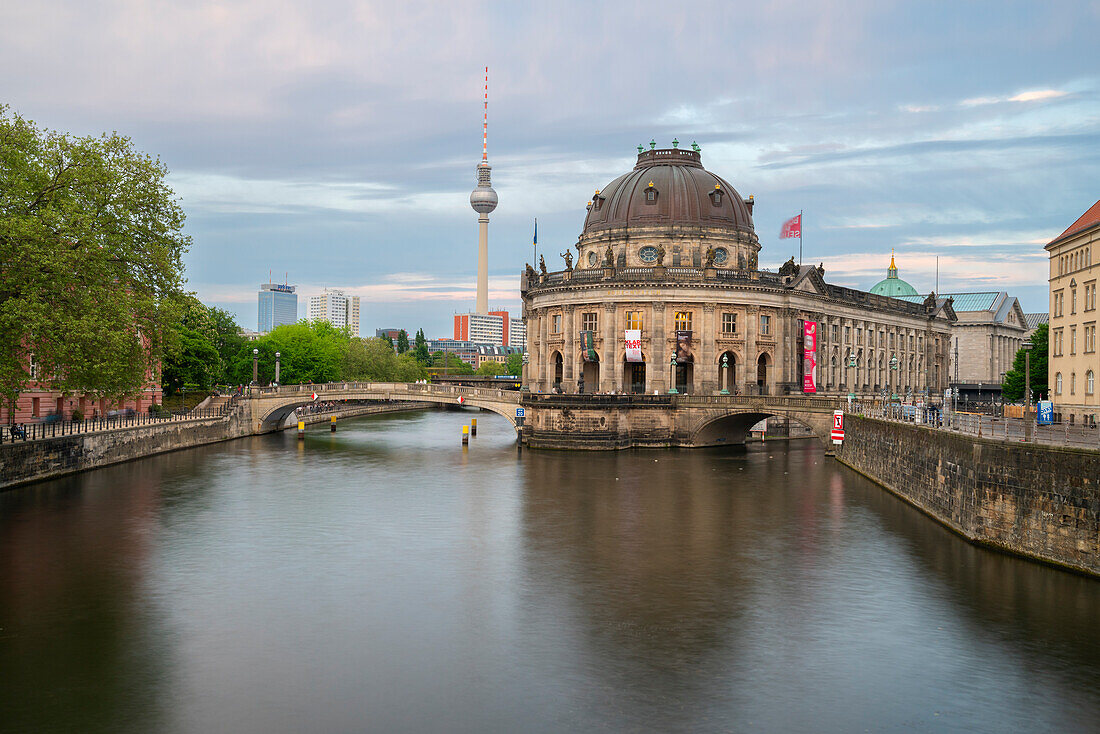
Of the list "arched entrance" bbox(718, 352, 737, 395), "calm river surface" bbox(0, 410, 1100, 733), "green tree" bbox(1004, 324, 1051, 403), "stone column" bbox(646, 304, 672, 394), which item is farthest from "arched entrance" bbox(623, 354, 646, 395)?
"calm river surface" bbox(0, 410, 1100, 733)

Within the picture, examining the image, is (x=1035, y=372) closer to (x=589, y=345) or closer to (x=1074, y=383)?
(x=1074, y=383)

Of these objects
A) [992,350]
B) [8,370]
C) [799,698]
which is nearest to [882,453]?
[799,698]

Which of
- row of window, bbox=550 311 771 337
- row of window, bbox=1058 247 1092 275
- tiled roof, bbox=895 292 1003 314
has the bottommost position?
row of window, bbox=550 311 771 337

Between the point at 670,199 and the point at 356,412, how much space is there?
58.0 metres

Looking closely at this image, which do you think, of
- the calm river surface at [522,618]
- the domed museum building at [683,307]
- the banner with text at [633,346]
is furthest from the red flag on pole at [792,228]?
the calm river surface at [522,618]

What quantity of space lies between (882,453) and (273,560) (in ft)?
127

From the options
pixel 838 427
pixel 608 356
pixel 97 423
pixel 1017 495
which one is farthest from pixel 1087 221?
pixel 97 423

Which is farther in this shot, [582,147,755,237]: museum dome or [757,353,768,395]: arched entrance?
[582,147,755,237]: museum dome

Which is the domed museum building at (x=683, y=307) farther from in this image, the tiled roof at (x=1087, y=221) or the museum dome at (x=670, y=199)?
the tiled roof at (x=1087, y=221)

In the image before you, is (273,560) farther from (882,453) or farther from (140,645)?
(882,453)

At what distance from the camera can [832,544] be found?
41.1m

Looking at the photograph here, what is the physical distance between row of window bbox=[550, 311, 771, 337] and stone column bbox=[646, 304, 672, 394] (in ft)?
5.24

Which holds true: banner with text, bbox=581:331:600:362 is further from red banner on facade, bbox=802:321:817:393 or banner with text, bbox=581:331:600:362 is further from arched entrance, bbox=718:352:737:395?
red banner on facade, bbox=802:321:817:393

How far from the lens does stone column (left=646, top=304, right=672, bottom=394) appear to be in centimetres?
9188
